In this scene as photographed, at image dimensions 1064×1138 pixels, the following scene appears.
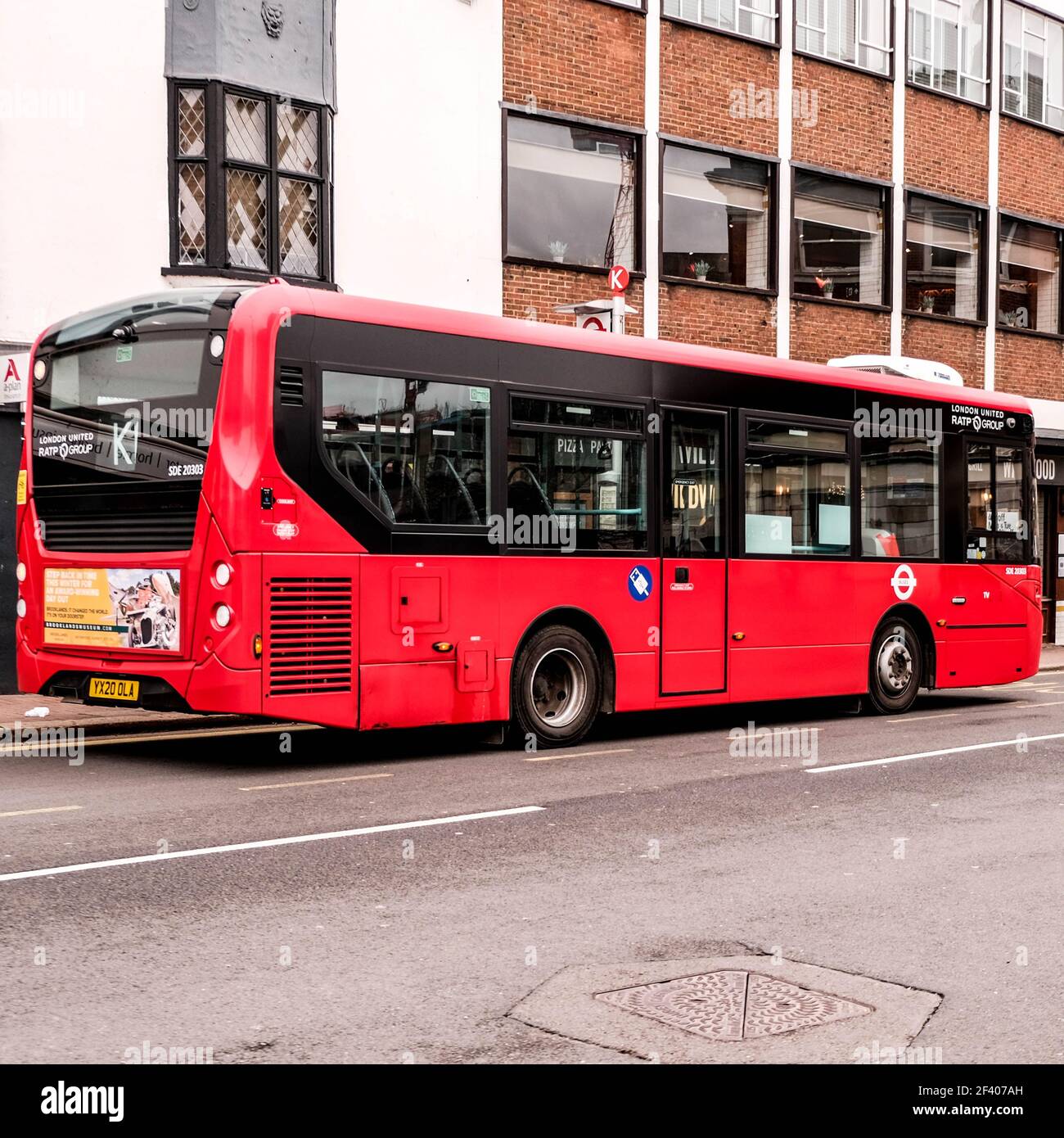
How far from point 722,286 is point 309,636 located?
45.5 feet

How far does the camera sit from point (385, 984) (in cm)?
518

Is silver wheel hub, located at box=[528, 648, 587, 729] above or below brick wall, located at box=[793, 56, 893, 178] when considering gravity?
below

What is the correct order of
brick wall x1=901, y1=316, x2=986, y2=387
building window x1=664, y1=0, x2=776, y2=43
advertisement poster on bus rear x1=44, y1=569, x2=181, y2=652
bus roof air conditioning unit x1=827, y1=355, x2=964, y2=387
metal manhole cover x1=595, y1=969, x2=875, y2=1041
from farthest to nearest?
1. brick wall x1=901, y1=316, x2=986, y2=387
2. building window x1=664, y1=0, x2=776, y2=43
3. bus roof air conditioning unit x1=827, y1=355, x2=964, y2=387
4. advertisement poster on bus rear x1=44, y1=569, x2=181, y2=652
5. metal manhole cover x1=595, y1=969, x2=875, y2=1041

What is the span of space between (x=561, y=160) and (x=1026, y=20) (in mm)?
11988

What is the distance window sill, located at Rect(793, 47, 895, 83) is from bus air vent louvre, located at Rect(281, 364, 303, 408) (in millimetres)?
16029

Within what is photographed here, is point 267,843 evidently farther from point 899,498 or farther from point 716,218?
point 716,218

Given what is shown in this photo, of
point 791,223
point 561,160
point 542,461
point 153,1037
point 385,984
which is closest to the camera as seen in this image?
point 153,1037

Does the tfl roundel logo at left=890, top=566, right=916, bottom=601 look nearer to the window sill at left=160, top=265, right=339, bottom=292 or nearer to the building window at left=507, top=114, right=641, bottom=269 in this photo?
the window sill at left=160, top=265, right=339, bottom=292

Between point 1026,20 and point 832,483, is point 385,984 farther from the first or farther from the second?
point 1026,20

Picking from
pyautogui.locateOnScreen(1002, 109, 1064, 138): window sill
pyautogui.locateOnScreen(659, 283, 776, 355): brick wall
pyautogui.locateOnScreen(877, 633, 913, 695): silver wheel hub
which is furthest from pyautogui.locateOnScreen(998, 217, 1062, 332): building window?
→ pyautogui.locateOnScreen(877, 633, 913, 695): silver wheel hub

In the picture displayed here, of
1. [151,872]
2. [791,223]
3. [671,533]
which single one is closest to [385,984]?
[151,872]

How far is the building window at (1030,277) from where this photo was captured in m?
27.6

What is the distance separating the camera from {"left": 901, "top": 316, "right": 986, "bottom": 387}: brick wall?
83.9ft

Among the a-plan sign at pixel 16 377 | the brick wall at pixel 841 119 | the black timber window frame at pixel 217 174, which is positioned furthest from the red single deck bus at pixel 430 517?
the brick wall at pixel 841 119
